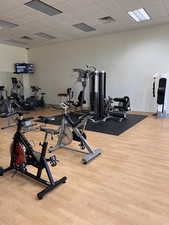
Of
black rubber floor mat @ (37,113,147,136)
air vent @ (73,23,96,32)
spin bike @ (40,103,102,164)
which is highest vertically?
air vent @ (73,23,96,32)

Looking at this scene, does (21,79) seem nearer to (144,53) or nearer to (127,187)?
(144,53)

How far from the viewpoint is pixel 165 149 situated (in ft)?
11.0

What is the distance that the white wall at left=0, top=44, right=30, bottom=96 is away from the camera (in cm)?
884

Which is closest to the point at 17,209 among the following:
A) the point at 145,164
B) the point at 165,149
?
the point at 145,164

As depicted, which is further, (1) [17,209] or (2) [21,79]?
(2) [21,79]

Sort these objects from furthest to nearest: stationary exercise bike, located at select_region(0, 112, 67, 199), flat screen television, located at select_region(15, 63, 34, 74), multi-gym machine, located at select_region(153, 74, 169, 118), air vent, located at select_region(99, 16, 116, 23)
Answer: flat screen television, located at select_region(15, 63, 34, 74) < multi-gym machine, located at select_region(153, 74, 169, 118) < air vent, located at select_region(99, 16, 116, 23) < stationary exercise bike, located at select_region(0, 112, 67, 199)

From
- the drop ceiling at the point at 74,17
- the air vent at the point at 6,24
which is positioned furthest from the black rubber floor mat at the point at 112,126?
the air vent at the point at 6,24

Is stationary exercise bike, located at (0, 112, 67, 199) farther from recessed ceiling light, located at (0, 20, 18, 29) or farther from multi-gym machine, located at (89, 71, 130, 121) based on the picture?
recessed ceiling light, located at (0, 20, 18, 29)

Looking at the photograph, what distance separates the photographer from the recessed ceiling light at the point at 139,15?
16.8ft

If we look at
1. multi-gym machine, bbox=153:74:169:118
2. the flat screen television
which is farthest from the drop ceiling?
multi-gym machine, bbox=153:74:169:118

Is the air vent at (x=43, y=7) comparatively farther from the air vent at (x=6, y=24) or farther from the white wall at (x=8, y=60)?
the white wall at (x=8, y=60)

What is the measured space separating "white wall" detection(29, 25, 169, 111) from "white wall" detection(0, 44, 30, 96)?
189cm

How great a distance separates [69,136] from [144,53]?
524 centimetres

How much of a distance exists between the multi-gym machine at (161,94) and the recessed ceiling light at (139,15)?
6.79 feet
